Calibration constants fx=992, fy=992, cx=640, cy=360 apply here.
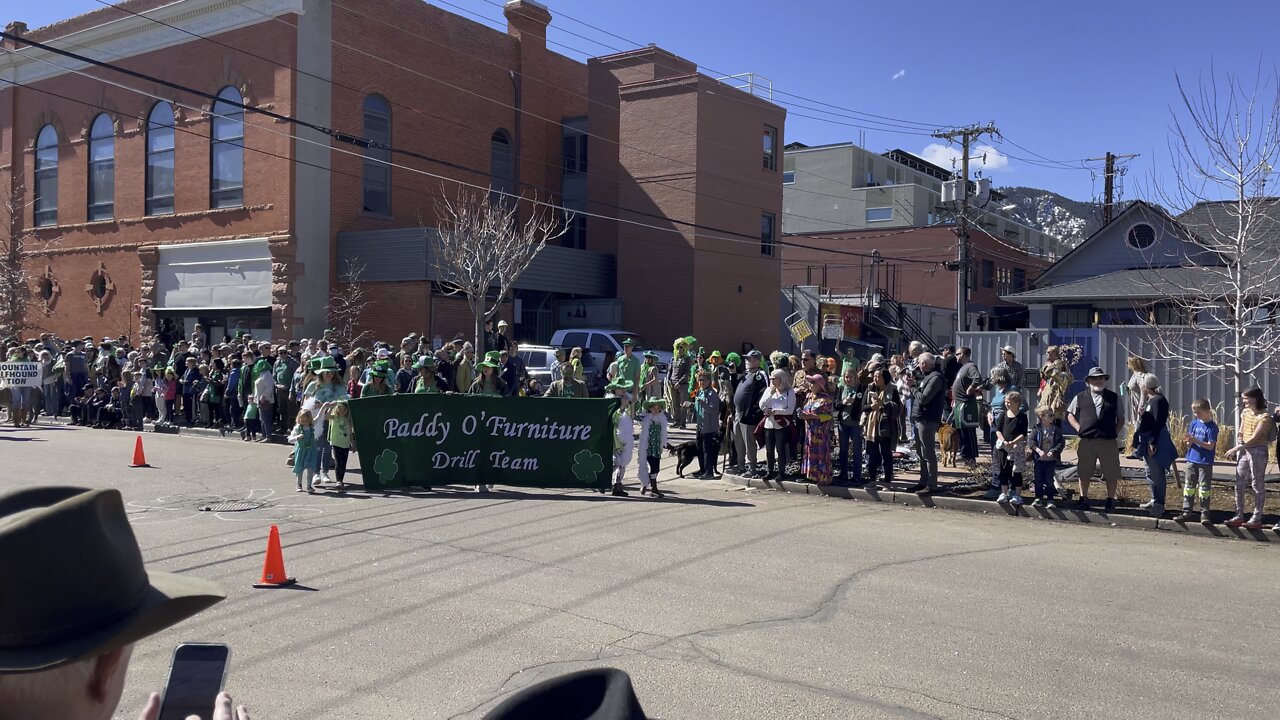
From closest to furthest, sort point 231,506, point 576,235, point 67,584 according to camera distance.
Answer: point 67,584 < point 231,506 < point 576,235

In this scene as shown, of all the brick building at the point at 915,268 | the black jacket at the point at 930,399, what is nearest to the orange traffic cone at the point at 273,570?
the black jacket at the point at 930,399

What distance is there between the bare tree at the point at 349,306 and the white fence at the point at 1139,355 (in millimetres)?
18723

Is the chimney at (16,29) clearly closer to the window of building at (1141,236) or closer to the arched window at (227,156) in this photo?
the arched window at (227,156)

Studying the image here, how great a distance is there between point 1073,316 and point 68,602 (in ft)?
115

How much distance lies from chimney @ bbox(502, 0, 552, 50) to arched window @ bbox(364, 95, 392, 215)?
7.36 meters

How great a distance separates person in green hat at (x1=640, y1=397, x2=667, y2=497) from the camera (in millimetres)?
13930

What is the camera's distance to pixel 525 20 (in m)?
38.3

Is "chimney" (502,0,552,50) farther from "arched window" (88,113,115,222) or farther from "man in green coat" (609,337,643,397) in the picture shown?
"man in green coat" (609,337,643,397)

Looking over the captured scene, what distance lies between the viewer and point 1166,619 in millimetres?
7602

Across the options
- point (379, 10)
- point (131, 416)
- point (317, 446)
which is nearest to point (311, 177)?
point (379, 10)

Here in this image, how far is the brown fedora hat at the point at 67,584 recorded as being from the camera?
165 cm

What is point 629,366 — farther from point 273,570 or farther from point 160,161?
point 160,161

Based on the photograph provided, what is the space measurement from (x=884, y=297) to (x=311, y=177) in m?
28.6

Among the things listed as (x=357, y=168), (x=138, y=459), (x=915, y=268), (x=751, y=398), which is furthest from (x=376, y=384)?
(x=915, y=268)
